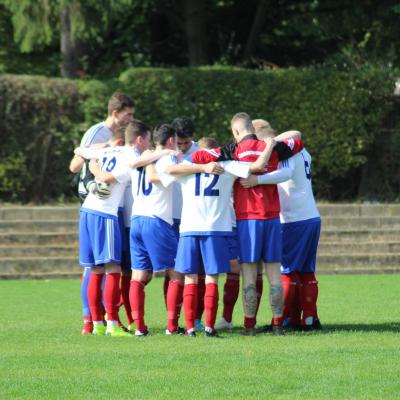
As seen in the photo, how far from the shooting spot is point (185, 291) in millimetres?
10766

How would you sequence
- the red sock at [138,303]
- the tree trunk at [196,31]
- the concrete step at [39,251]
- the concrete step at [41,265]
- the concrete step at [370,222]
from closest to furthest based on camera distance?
1. the red sock at [138,303]
2. the concrete step at [41,265]
3. the concrete step at [39,251]
4. the concrete step at [370,222]
5. the tree trunk at [196,31]

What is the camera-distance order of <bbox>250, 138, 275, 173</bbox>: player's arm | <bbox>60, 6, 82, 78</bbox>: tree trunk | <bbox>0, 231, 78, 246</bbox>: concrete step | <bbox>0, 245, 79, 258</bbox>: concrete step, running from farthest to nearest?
<bbox>60, 6, 82, 78</bbox>: tree trunk → <bbox>0, 231, 78, 246</bbox>: concrete step → <bbox>0, 245, 79, 258</bbox>: concrete step → <bbox>250, 138, 275, 173</bbox>: player's arm

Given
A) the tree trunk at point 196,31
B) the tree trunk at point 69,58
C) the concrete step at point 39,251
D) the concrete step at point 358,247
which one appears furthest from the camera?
the tree trunk at point 196,31

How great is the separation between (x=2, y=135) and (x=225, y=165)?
12155 mm

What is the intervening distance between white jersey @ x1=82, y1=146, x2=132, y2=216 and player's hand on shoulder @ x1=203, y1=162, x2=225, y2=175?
89cm

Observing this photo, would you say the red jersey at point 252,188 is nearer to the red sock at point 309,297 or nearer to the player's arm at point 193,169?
the player's arm at point 193,169

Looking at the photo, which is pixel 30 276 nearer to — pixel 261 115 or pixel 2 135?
pixel 2 135

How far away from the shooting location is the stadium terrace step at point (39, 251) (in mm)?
19281

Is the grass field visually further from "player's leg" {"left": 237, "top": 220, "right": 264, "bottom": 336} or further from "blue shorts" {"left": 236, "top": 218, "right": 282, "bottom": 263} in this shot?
"blue shorts" {"left": 236, "top": 218, "right": 282, "bottom": 263}

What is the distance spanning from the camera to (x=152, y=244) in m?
11.0

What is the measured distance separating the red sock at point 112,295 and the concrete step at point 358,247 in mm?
8812

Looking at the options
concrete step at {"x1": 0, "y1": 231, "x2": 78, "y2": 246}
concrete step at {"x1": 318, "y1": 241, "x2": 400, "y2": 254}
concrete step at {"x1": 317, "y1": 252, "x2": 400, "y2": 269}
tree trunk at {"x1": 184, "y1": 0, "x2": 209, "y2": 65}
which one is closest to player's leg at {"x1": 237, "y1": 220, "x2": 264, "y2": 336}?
concrete step at {"x1": 317, "y1": 252, "x2": 400, "y2": 269}

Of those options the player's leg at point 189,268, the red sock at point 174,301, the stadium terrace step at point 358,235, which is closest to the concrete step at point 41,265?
the stadium terrace step at point 358,235

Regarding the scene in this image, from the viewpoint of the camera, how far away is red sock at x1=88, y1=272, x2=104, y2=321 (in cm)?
1129
